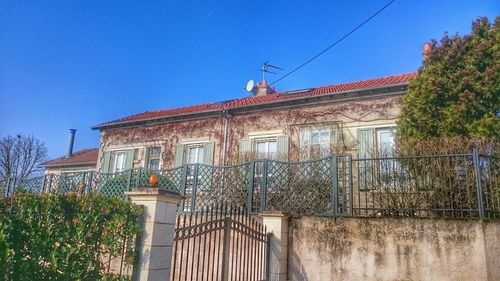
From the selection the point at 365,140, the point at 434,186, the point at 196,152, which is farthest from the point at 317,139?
the point at 434,186

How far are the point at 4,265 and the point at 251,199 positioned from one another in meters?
6.59

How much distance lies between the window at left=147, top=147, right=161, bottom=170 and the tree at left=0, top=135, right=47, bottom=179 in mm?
15611

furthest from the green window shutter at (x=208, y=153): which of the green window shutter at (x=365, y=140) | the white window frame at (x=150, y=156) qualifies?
the green window shutter at (x=365, y=140)

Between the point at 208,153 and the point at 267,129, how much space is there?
284 centimetres

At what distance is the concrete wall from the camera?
20.3 feet

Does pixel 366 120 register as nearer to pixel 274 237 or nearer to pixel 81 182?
pixel 274 237

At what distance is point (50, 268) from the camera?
11.8ft

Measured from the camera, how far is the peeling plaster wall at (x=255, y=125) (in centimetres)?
1286

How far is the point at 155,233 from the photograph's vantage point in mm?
4277

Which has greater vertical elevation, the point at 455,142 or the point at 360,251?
the point at 455,142

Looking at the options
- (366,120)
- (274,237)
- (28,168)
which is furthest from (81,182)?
(28,168)

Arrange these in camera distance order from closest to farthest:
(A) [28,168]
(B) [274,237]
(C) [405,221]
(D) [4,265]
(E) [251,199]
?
(D) [4,265]
(C) [405,221]
(B) [274,237]
(E) [251,199]
(A) [28,168]

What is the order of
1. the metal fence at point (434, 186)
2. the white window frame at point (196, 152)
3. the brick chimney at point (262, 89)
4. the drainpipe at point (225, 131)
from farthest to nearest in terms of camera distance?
the brick chimney at point (262, 89) → the white window frame at point (196, 152) → the drainpipe at point (225, 131) → the metal fence at point (434, 186)

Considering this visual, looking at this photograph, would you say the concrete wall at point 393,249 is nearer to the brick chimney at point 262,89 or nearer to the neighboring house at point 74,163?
the brick chimney at point 262,89
